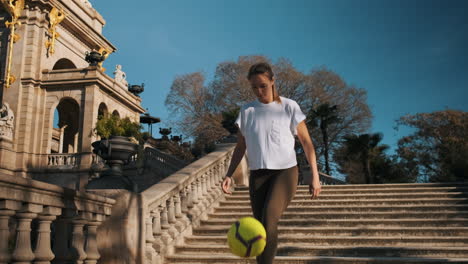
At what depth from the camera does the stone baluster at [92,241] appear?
157 inches

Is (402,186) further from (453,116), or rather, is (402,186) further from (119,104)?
(453,116)

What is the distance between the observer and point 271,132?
3.27 meters

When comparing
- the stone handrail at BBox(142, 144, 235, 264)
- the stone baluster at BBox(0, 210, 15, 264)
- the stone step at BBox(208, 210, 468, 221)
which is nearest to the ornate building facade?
the stone handrail at BBox(142, 144, 235, 264)

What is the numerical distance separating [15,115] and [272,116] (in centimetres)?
2868

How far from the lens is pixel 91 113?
87.3ft

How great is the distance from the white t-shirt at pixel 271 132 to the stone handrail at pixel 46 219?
1.63 meters

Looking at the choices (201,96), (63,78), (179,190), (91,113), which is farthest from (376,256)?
(201,96)

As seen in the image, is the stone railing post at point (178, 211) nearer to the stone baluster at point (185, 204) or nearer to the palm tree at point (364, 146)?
the stone baluster at point (185, 204)

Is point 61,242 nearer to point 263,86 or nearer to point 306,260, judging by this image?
point 263,86

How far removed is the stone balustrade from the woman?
24.7 m

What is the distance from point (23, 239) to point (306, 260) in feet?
11.4

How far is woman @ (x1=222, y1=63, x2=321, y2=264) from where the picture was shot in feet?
10.0

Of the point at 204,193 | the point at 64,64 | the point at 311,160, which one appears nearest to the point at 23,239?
the point at 311,160

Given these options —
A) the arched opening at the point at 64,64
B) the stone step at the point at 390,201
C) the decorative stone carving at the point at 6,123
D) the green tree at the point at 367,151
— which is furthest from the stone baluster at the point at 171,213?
the arched opening at the point at 64,64
